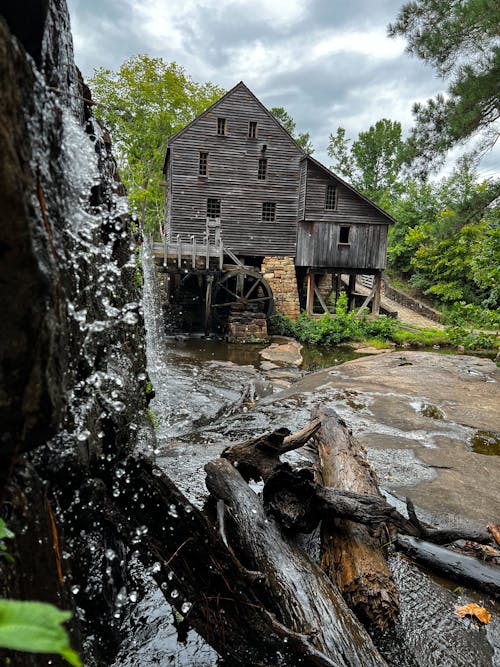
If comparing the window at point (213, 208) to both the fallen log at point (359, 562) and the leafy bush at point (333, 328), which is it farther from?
the fallen log at point (359, 562)

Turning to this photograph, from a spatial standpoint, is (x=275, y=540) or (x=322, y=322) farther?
(x=322, y=322)

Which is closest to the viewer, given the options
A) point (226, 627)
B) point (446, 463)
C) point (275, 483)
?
point (226, 627)

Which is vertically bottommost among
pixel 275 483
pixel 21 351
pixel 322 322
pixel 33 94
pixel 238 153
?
pixel 322 322

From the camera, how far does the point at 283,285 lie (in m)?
21.1

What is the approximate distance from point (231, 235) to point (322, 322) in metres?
6.10

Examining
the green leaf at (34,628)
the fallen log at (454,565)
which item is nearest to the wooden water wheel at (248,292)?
the fallen log at (454,565)

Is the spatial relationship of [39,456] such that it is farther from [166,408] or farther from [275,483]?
[166,408]

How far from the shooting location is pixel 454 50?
1033 centimetres

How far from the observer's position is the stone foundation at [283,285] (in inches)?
830

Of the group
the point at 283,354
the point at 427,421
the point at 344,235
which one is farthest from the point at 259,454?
the point at 344,235

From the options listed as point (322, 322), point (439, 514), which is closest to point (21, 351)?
point (439, 514)

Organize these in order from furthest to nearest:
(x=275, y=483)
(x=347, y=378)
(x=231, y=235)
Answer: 1. (x=231, y=235)
2. (x=347, y=378)
3. (x=275, y=483)

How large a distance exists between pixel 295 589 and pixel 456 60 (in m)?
12.2

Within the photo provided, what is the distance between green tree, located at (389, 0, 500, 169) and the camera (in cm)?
933
